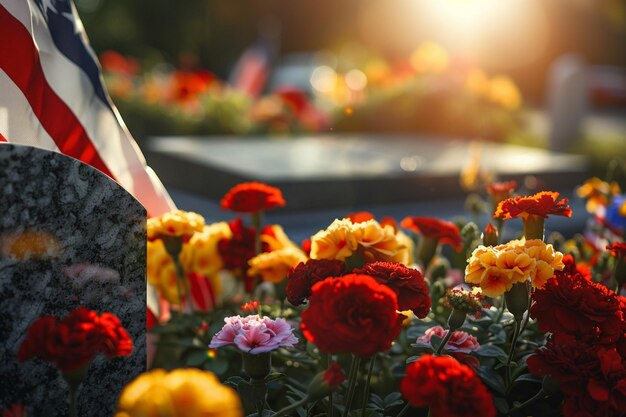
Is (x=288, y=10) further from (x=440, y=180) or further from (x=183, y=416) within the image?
(x=183, y=416)

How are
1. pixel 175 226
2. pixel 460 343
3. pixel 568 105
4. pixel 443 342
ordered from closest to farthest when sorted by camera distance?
1. pixel 443 342
2. pixel 460 343
3. pixel 175 226
4. pixel 568 105

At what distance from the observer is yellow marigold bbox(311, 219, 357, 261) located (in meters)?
1.97

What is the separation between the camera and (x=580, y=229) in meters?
5.42

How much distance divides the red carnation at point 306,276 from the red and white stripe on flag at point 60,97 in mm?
878

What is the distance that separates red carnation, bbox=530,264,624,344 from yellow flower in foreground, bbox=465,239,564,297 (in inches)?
1.5

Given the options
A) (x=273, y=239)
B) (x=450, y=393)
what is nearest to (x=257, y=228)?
(x=273, y=239)

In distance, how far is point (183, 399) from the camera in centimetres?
123

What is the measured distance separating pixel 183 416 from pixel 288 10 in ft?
88.5

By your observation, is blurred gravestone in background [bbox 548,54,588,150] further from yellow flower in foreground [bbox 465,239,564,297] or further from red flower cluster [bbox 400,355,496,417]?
red flower cluster [bbox 400,355,496,417]

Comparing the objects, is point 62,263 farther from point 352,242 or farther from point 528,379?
point 528,379

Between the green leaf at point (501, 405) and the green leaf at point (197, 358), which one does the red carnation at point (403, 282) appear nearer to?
the green leaf at point (501, 405)

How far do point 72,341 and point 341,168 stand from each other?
4.19m

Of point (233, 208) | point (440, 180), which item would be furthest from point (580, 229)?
point (233, 208)

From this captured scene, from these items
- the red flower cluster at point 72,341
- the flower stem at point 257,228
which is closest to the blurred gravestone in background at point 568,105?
the flower stem at point 257,228
